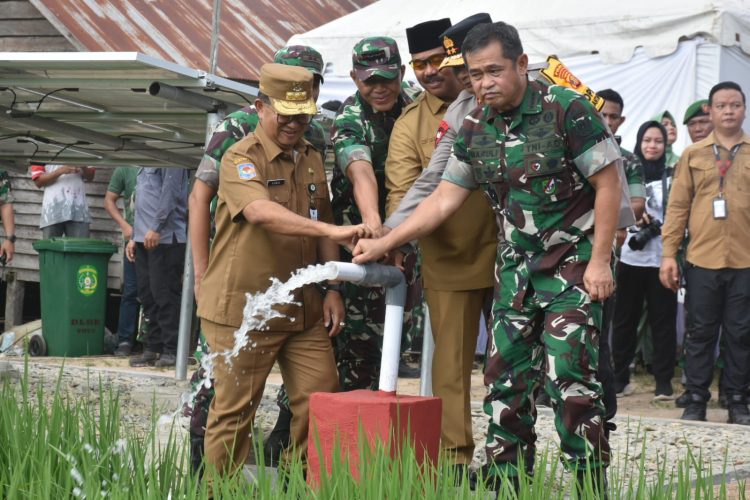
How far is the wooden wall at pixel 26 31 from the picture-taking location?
15.4 meters

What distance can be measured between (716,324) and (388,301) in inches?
159

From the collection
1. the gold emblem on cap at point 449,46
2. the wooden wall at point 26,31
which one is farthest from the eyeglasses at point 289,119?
the wooden wall at point 26,31

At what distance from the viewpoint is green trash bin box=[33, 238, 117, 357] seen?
1266cm

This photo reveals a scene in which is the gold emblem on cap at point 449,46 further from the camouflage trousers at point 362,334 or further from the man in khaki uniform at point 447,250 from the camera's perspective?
the camouflage trousers at point 362,334

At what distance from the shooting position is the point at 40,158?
1025 cm

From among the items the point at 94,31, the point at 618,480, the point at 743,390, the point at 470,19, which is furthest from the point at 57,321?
Result: the point at 618,480

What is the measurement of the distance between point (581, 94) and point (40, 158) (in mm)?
6252

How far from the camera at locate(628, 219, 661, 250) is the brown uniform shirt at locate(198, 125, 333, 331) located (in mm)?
4433

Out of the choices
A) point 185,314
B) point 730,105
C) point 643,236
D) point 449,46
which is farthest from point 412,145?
point 643,236

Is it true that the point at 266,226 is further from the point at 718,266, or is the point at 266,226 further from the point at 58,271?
the point at 58,271

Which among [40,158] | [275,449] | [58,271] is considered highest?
[40,158]

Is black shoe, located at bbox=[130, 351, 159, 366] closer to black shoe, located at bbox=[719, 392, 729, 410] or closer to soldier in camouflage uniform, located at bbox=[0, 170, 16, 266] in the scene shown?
soldier in camouflage uniform, located at bbox=[0, 170, 16, 266]

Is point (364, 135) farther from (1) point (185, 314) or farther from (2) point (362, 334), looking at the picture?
(1) point (185, 314)

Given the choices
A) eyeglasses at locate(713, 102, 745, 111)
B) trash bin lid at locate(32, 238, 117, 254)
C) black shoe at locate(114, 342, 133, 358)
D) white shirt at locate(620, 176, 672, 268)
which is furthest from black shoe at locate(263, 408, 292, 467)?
trash bin lid at locate(32, 238, 117, 254)
